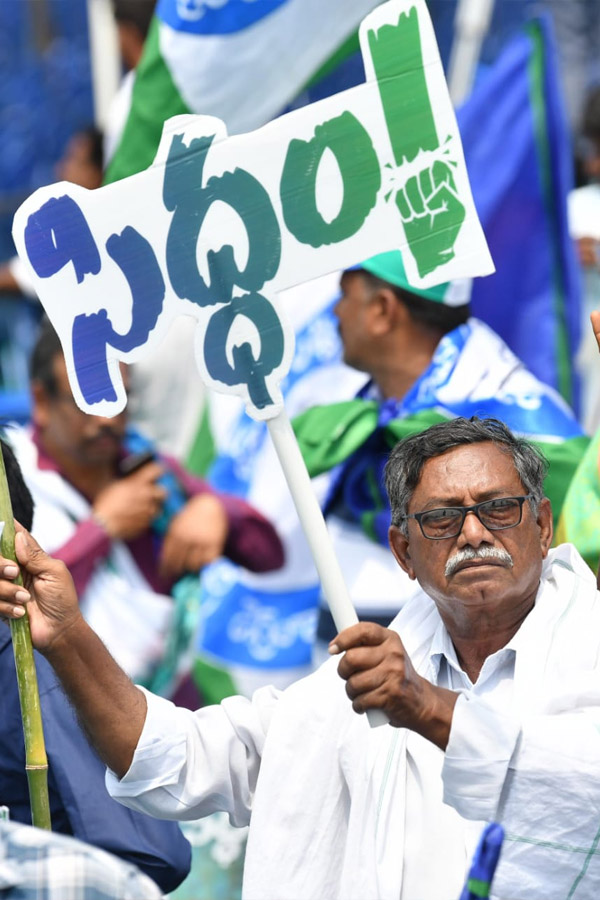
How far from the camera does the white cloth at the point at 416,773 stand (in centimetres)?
247

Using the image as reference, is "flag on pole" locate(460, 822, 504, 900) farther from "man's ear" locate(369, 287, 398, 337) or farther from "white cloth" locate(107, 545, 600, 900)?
"man's ear" locate(369, 287, 398, 337)

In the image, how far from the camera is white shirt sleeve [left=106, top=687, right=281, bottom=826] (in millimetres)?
2752

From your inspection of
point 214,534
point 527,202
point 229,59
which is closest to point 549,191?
point 527,202

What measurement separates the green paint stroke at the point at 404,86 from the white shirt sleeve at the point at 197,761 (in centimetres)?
95

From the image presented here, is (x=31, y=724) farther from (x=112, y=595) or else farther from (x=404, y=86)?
(x=112, y=595)

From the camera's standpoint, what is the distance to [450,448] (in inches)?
112

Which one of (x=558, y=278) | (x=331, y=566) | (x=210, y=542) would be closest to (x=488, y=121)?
(x=558, y=278)

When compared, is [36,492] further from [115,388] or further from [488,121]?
[115,388]

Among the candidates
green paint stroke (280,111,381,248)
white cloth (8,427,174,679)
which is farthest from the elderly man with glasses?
white cloth (8,427,174,679)

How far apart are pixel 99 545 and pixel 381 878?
2278 mm

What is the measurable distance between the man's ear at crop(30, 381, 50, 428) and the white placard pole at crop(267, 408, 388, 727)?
232 cm

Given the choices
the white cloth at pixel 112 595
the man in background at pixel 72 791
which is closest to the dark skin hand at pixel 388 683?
the man in background at pixel 72 791

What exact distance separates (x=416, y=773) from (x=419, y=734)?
0.69ft

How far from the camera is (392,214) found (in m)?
2.82
